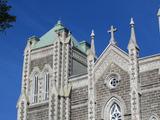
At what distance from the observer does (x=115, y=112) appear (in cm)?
3428

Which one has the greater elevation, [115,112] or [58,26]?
[58,26]

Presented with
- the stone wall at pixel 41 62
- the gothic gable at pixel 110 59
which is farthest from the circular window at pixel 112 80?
the stone wall at pixel 41 62

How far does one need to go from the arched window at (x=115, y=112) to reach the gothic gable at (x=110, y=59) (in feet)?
9.63

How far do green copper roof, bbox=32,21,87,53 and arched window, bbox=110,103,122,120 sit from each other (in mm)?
9256

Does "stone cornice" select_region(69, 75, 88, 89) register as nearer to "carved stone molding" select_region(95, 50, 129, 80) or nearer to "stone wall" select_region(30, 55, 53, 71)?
"carved stone molding" select_region(95, 50, 129, 80)

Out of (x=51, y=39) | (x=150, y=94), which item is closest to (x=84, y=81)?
(x=150, y=94)

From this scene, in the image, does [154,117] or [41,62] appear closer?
[154,117]

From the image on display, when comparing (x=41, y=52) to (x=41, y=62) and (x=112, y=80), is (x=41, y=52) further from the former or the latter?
(x=112, y=80)

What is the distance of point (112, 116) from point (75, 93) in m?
4.08

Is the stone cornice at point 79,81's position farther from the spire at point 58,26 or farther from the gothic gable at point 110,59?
the spire at point 58,26

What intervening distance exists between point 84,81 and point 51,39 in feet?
22.6

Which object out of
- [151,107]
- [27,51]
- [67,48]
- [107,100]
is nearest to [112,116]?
[107,100]

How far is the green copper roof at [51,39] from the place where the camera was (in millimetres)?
41438

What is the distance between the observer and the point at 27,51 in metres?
41.9
